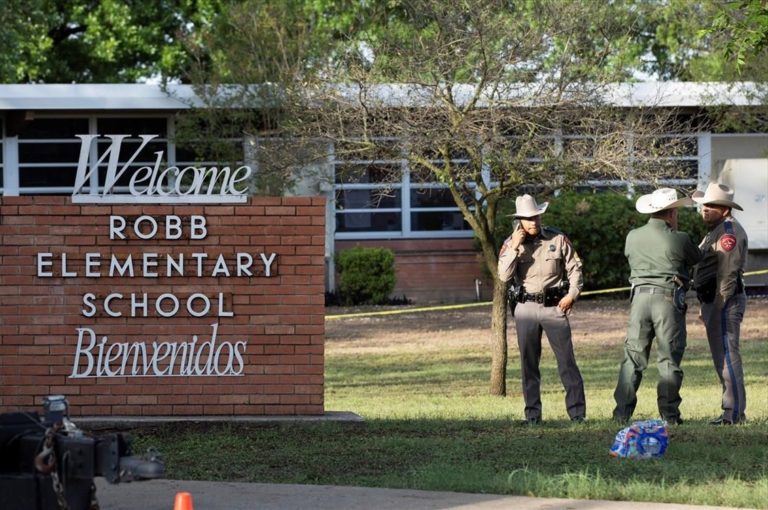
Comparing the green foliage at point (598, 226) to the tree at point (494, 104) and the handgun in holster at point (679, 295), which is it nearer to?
the tree at point (494, 104)

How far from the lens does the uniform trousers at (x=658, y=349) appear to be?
33.6 ft

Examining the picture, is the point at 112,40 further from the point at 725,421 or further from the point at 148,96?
the point at 725,421

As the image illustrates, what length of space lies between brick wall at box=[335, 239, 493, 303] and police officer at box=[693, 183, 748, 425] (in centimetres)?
1702

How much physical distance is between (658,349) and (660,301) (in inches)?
15.7

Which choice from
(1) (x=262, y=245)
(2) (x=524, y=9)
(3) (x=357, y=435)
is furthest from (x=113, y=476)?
(2) (x=524, y=9)

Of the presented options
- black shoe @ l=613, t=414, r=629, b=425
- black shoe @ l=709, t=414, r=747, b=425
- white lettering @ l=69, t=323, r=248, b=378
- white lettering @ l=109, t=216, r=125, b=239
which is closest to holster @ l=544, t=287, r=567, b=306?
black shoe @ l=613, t=414, r=629, b=425

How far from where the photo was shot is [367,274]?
26.1 m

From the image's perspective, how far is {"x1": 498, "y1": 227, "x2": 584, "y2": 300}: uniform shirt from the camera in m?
10.6

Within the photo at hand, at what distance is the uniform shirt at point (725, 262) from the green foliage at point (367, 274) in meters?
15.6

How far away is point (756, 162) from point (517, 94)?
1544 centimetres

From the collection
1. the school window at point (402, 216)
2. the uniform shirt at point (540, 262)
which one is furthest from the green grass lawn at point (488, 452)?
the school window at point (402, 216)

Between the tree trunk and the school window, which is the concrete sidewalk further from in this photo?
the school window

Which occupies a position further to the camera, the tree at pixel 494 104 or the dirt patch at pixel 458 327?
the dirt patch at pixel 458 327

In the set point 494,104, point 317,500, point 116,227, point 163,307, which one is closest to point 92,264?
point 116,227
